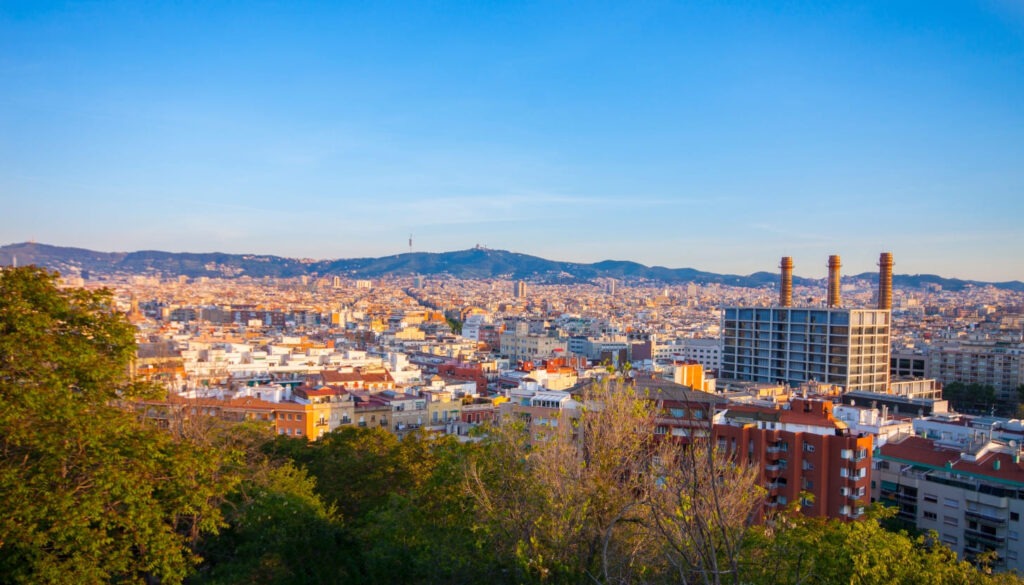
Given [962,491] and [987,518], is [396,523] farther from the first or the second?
[962,491]

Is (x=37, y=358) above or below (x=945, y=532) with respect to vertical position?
above

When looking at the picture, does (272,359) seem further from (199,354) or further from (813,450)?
(813,450)

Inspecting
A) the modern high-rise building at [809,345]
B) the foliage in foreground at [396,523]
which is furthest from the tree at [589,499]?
the modern high-rise building at [809,345]

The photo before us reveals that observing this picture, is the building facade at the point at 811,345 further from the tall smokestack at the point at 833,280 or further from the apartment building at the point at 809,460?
the apartment building at the point at 809,460

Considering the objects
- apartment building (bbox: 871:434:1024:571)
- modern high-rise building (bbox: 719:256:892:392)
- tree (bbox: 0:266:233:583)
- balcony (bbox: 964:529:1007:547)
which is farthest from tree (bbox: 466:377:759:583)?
modern high-rise building (bbox: 719:256:892:392)

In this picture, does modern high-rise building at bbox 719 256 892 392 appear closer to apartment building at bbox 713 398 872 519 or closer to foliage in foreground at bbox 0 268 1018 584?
apartment building at bbox 713 398 872 519

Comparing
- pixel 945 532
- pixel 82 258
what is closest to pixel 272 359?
pixel 945 532
